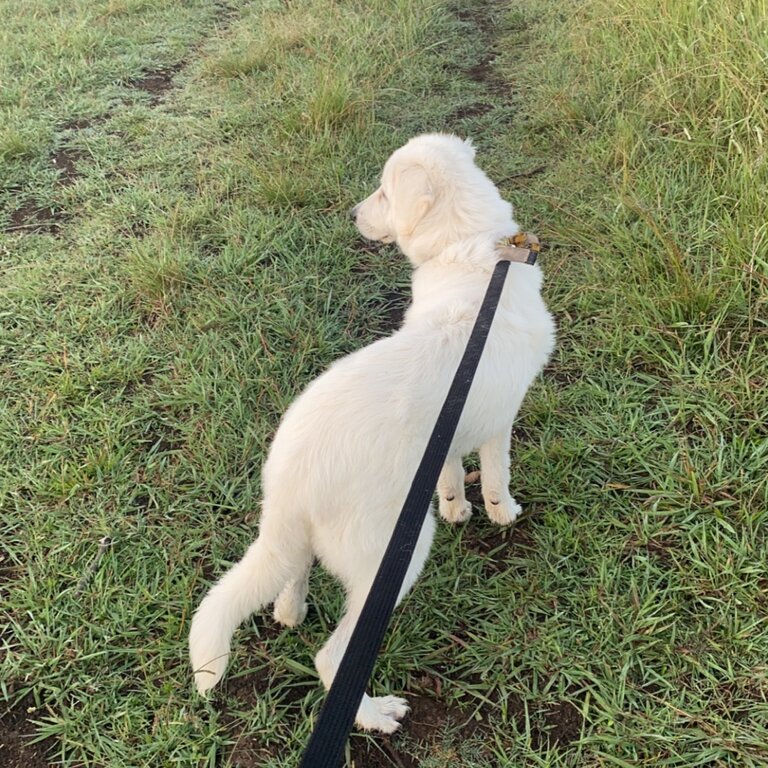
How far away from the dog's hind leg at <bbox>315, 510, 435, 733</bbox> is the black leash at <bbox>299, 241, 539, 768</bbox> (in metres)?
0.37

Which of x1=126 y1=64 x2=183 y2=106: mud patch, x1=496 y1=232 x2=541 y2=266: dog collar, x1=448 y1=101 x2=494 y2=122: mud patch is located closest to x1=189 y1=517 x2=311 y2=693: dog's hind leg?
x1=496 y1=232 x2=541 y2=266: dog collar

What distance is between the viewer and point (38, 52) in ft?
18.5

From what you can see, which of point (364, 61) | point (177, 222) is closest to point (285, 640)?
point (177, 222)

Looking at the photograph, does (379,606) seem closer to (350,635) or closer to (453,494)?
(350,635)

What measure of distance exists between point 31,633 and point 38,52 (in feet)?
19.4

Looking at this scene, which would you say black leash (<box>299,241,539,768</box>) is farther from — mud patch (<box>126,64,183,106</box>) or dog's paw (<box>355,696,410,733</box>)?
mud patch (<box>126,64,183,106</box>)

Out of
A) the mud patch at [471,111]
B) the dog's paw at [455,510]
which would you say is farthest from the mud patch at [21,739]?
the mud patch at [471,111]

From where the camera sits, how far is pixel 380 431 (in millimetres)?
1440

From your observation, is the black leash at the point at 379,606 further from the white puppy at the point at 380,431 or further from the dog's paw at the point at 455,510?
the dog's paw at the point at 455,510

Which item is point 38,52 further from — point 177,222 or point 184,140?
point 177,222

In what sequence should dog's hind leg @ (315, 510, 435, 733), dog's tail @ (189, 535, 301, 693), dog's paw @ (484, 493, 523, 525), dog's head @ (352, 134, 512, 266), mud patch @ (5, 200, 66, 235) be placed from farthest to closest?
1. mud patch @ (5, 200, 66, 235)
2. dog's paw @ (484, 493, 523, 525)
3. dog's head @ (352, 134, 512, 266)
4. dog's hind leg @ (315, 510, 435, 733)
5. dog's tail @ (189, 535, 301, 693)

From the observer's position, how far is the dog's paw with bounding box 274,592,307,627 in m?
1.88

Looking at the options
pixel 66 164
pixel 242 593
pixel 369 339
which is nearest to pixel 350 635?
pixel 242 593

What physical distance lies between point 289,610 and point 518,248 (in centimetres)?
139
